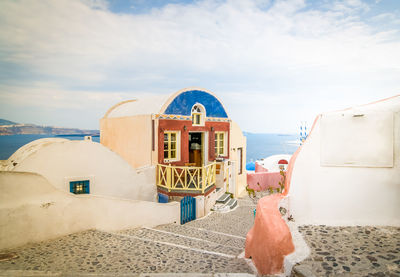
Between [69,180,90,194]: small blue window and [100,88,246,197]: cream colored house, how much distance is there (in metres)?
Result: 3.18

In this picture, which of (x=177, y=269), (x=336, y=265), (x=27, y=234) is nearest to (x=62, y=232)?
(x=27, y=234)

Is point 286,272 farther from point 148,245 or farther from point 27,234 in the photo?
point 27,234

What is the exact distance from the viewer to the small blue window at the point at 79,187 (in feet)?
28.9

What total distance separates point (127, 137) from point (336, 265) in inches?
443

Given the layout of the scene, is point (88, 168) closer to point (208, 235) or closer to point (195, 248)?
point (208, 235)

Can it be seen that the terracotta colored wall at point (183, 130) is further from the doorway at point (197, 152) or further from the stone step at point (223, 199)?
the stone step at point (223, 199)

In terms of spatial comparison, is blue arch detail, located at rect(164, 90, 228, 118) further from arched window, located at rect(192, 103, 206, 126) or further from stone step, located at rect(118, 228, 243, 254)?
stone step, located at rect(118, 228, 243, 254)

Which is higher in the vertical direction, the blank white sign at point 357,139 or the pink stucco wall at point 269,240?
the blank white sign at point 357,139

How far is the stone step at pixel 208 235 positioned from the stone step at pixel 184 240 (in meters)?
0.38

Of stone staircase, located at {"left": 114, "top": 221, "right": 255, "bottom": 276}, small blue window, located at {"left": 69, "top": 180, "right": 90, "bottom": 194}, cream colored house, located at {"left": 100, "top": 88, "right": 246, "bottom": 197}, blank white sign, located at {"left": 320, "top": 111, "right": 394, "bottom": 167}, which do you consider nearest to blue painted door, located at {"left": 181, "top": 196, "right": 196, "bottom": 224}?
cream colored house, located at {"left": 100, "top": 88, "right": 246, "bottom": 197}

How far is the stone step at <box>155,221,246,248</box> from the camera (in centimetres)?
790

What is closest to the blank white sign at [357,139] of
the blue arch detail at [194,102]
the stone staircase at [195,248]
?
the stone staircase at [195,248]

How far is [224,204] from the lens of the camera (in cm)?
1284

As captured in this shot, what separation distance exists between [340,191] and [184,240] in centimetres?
448
